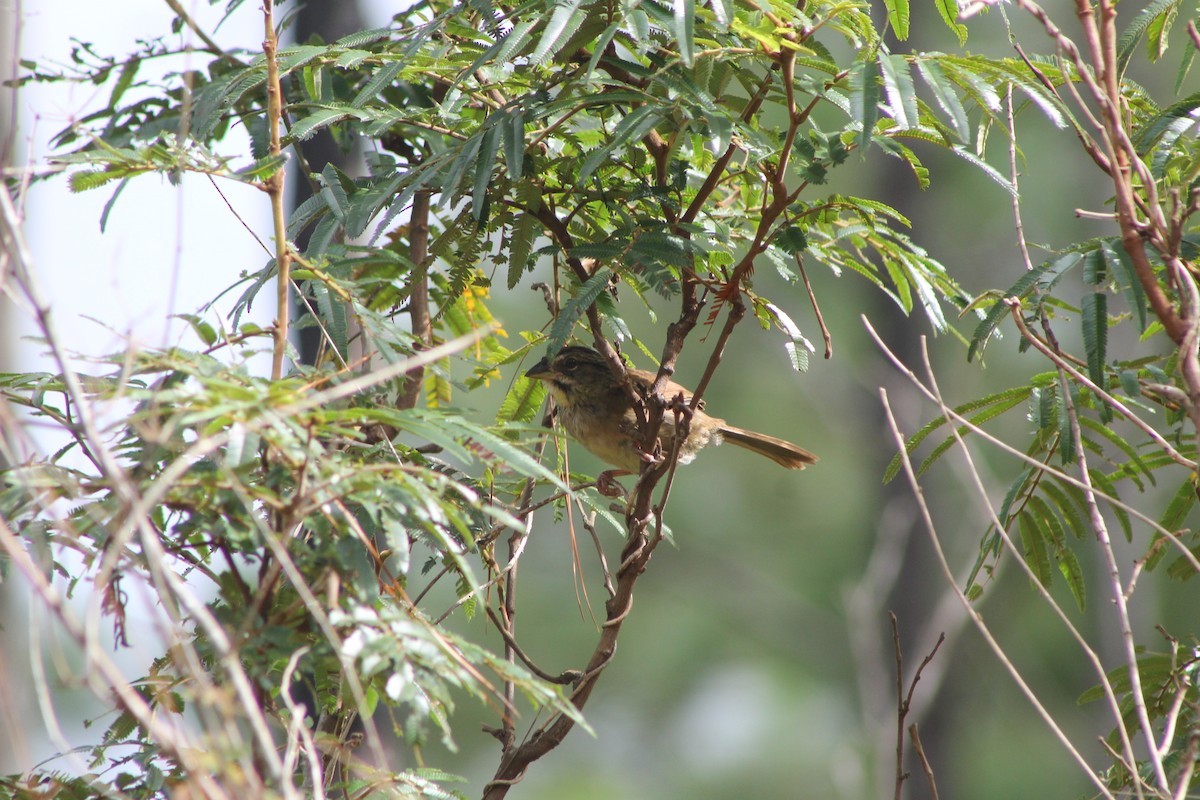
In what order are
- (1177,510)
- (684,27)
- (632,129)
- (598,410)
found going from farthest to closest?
1. (598,410)
2. (1177,510)
3. (632,129)
4. (684,27)

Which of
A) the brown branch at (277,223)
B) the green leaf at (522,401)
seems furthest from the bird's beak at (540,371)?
the brown branch at (277,223)

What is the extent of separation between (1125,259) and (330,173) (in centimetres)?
195

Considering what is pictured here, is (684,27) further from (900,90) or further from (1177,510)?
(1177,510)

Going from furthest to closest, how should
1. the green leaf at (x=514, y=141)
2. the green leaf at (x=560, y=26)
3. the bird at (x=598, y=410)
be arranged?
the bird at (x=598, y=410) → the green leaf at (x=514, y=141) → the green leaf at (x=560, y=26)

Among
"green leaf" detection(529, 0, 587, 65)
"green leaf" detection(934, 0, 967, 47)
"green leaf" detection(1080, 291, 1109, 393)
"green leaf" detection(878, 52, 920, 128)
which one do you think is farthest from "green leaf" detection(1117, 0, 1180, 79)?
"green leaf" detection(529, 0, 587, 65)

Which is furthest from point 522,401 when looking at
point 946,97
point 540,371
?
point 946,97

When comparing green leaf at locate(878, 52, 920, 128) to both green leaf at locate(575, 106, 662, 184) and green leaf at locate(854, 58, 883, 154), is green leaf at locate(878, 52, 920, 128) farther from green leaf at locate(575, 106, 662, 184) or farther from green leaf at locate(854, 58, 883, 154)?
green leaf at locate(575, 106, 662, 184)

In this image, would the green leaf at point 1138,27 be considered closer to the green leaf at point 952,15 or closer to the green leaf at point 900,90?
the green leaf at point 952,15

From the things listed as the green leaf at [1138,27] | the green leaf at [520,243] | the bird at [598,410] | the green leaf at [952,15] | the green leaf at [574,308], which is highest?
the green leaf at [952,15]

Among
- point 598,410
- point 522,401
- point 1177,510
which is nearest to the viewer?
point 1177,510

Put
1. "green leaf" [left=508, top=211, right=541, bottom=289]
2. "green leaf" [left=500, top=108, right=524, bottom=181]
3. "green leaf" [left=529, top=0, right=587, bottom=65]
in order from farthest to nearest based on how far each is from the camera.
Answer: "green leaf" [left=508, top=211, right=541, bottom=289], "green leaf" [left=500, top=108, right=524, bottom=181], "green leaf" [left=529, top=0, right=587, bottom=65]

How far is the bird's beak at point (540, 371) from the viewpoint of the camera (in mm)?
3974

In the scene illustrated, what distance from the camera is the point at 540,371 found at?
4.27m

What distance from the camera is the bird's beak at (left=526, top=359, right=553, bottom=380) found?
397 centimetres
